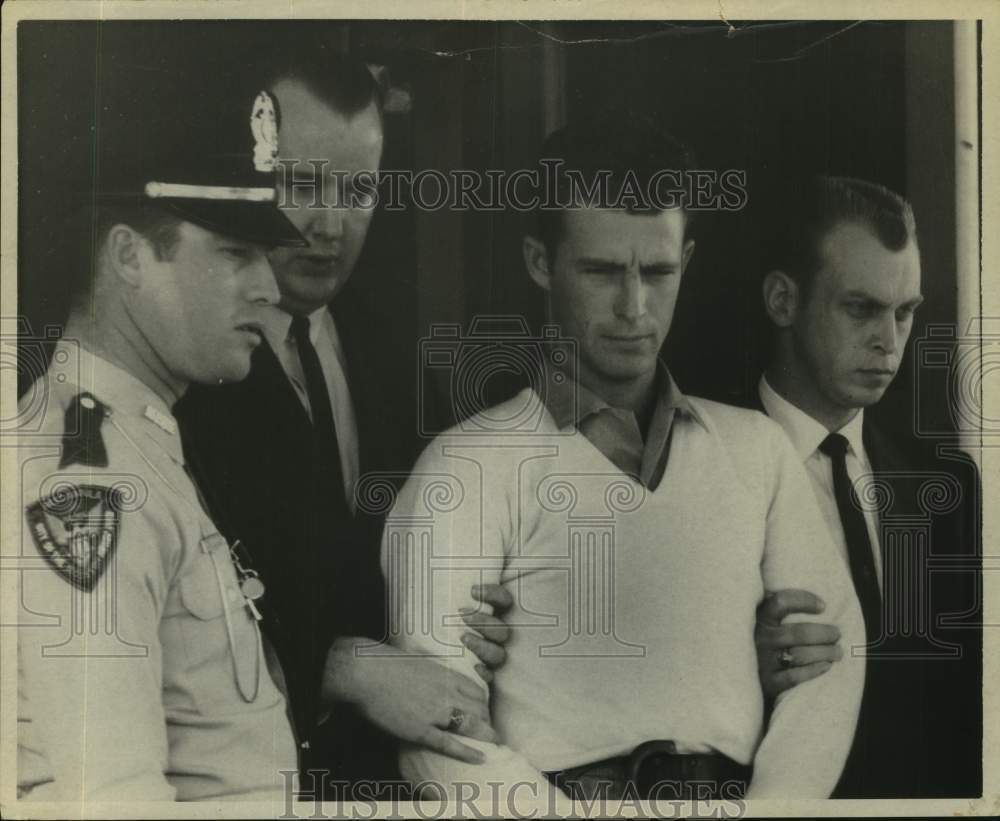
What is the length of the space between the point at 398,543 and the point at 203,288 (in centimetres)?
104

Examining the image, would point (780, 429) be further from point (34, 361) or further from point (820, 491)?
point (34, 361)

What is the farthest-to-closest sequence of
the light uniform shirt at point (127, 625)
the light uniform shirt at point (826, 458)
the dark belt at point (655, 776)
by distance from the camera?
the light uniform shirt at point (826, 458) → the dark belt at point (655, 776) → the light uniform shirt at point (127, 625)

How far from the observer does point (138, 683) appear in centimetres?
446

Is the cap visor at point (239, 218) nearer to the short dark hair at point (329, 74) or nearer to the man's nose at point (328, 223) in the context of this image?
the man's nose at point (328, 223)

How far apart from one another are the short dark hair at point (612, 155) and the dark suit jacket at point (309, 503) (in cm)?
72

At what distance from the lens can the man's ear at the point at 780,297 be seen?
181 inches

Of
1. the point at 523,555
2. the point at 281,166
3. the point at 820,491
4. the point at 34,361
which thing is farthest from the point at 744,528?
the point at 34,361

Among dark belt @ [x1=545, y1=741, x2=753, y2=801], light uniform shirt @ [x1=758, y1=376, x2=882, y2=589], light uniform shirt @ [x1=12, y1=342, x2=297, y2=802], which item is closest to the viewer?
light uniform shirt @ [x1=12, y1=342, x2=297, y2=802]

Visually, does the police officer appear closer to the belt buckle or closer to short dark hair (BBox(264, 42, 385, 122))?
short dark hair (BBox(264, 42, 385, 122))

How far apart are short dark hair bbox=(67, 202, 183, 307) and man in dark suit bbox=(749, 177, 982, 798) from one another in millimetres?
1957

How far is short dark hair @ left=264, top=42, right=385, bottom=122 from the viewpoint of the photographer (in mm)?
4555

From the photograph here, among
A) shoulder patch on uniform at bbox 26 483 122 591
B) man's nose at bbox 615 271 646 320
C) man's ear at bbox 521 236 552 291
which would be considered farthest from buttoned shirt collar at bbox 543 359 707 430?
shoulder patch on uniform at bbox 26 483 122 591

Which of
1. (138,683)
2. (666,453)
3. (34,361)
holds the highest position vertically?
(34,361)

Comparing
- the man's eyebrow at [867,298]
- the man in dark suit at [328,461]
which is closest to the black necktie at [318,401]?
the man in dark suit at [328,461]
